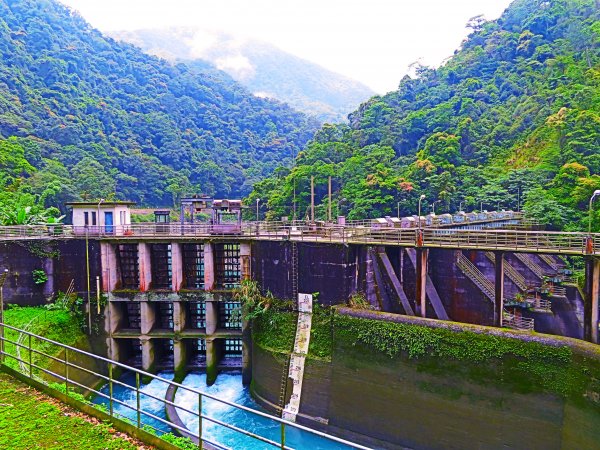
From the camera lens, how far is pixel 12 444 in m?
7.51

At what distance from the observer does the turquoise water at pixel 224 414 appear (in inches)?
764

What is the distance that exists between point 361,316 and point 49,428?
44.0ft

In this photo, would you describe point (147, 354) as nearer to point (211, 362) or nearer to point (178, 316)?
point (178, 316)

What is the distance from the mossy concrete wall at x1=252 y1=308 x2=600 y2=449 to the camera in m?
15.2

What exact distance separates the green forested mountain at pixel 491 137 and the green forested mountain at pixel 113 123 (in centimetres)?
2080

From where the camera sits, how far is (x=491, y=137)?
190ft

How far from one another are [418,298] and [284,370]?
21.6 ft

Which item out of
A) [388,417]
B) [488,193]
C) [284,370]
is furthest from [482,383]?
[488,193]

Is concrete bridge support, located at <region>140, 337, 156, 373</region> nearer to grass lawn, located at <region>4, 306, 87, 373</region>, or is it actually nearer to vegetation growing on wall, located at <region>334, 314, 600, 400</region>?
grass lawn, located at <region>4, 306, 87, 373</region>

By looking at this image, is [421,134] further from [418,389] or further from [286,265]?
[418,389]

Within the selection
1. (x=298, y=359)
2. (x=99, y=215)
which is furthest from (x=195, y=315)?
(x=298, y=359)

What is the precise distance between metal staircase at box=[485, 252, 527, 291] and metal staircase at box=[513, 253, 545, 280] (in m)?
0.94

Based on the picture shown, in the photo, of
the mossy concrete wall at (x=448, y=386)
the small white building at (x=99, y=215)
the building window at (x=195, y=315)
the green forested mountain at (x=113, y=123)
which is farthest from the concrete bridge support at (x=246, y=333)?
the green forested mountain at (x=113, y=123)

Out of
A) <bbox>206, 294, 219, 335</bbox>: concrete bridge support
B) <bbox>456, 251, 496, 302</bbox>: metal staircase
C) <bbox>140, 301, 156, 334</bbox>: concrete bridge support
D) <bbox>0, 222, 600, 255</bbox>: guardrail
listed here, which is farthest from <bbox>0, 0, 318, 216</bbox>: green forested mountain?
<bbox>456, 251, 496, 302</bbox>: metal staircase
